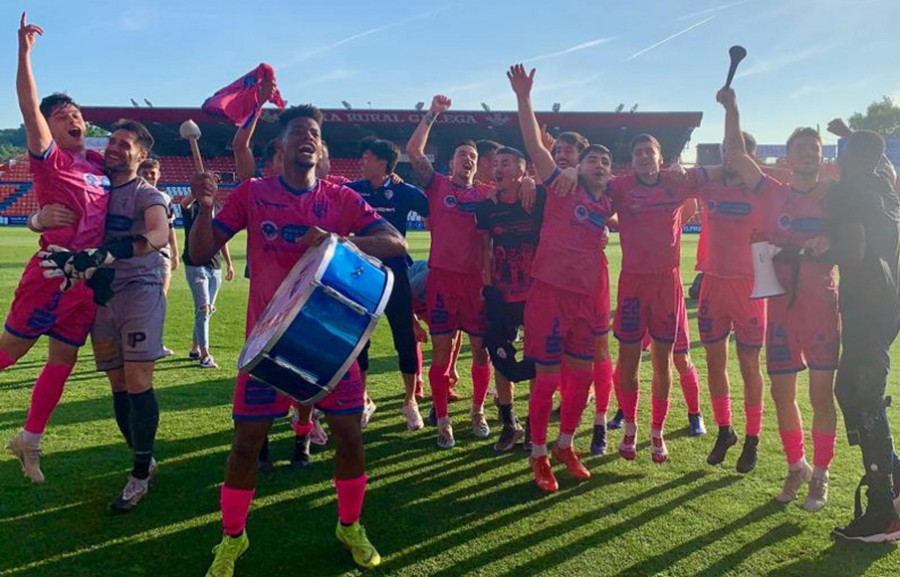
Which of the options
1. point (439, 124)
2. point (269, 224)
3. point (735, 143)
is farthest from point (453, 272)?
point (439, 124)

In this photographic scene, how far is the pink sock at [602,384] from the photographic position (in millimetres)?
4961

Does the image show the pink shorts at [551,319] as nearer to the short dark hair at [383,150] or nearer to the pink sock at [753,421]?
the pink sock at [753,421]

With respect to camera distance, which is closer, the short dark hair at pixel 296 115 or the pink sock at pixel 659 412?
the short dark hair at pixel 296 115

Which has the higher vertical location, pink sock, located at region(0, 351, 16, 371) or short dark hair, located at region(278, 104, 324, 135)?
short dark hair, located at region(278, 104, 324, 135)

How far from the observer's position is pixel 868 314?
349 cm

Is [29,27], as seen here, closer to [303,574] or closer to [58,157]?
[58,157]

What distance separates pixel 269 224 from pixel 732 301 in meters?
3.24

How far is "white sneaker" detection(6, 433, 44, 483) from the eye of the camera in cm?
412

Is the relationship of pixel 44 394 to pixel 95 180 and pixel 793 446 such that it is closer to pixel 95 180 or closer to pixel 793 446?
pixel 95 180

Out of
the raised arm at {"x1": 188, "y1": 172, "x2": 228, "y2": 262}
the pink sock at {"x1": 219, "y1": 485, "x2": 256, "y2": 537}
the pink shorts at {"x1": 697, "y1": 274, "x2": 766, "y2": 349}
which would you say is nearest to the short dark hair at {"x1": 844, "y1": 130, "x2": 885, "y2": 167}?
the pink shorts at {"x1": 697, "y1": 274, "x2": 766, "y2": 349}

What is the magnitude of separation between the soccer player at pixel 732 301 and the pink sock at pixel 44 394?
4.43 m

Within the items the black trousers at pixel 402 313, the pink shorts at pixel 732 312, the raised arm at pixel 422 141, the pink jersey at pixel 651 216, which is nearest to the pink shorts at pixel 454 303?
the black trousers at pixel 402 313

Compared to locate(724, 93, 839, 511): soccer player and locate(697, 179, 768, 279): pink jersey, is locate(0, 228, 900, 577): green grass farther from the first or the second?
locate(697, 179, 768, 279): pink jersey

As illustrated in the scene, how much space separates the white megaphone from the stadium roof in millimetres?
33060
